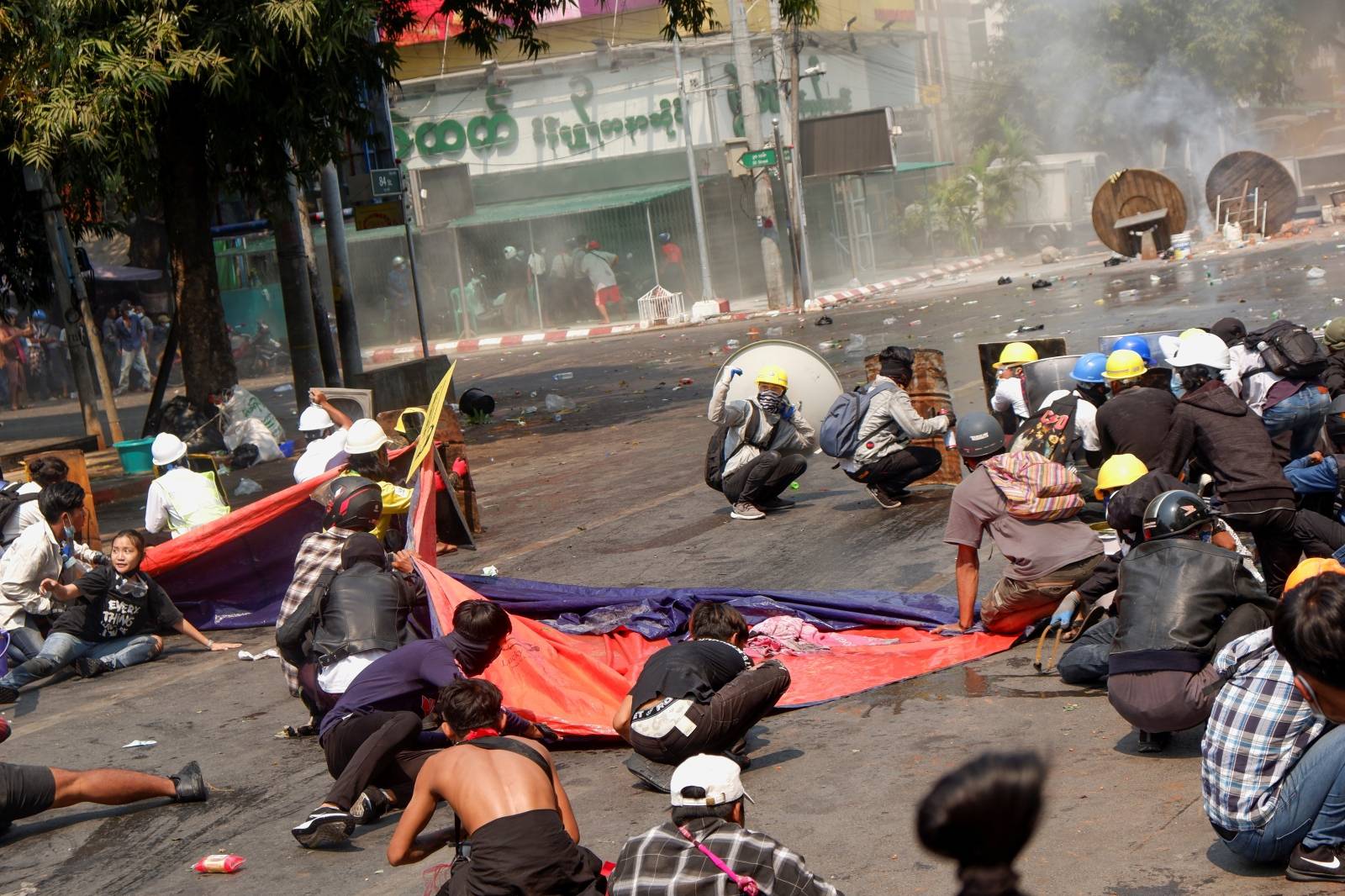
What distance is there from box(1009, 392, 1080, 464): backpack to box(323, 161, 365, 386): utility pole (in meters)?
13.0

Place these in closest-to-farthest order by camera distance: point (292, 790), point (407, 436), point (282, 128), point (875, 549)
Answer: point (292, 790)
point (875, 549)
point (407, 436)
point (282, 128)

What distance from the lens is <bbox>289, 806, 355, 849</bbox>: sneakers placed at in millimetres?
5480

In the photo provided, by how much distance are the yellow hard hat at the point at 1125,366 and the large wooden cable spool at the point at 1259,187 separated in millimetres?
25445

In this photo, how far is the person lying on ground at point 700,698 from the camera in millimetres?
5637

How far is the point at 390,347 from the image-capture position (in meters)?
35.1

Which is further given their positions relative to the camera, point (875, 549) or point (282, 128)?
point (282, 128)

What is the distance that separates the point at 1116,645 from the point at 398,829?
8.85 ft

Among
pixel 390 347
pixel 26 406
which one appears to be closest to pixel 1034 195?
pixel 390 347

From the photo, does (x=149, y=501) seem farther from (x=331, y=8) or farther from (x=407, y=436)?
(x=331, y=8)

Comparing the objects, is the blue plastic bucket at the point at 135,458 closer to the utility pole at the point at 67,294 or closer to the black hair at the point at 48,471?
the utility pole at the point at 67,294

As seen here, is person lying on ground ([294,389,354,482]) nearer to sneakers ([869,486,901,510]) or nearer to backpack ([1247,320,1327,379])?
sneakers ([869,486,901,510])

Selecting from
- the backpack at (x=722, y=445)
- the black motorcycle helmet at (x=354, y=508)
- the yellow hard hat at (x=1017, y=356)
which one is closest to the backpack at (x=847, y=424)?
the backpack at (x=722, y=445)

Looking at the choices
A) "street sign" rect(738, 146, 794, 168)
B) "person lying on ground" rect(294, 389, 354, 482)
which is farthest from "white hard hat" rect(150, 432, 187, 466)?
"street sign" rect(738, 146, 794, 168)

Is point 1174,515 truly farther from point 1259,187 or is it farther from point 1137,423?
point 1259,187
